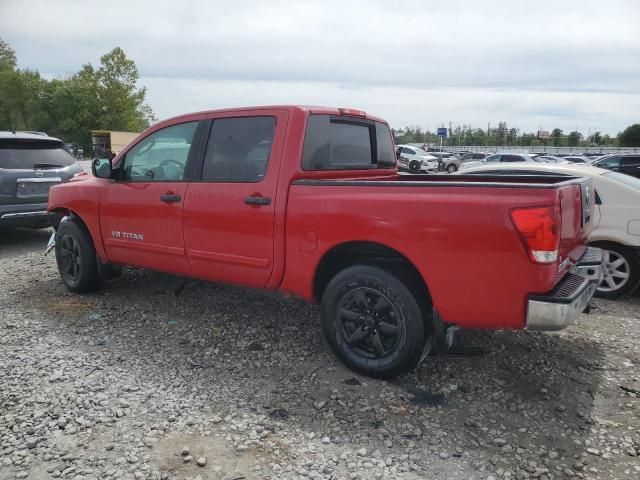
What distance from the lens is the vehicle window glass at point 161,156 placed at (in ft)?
14.8

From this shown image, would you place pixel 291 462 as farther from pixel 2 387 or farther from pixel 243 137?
pixel 243 137

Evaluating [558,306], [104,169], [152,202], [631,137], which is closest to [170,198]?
[152,202]

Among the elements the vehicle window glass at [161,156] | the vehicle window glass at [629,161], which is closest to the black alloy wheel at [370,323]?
the vehicle window glass at [161,156]

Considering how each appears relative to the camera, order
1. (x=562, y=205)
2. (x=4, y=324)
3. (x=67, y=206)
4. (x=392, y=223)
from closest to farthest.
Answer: (x=562, y=205)
(x=392, y=223)
(x=4, y=324)
(x=67, y=206)

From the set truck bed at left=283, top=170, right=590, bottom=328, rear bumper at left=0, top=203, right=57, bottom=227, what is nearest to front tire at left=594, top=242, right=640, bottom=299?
truck bed at left=283, top=170, right=590, bottom=328

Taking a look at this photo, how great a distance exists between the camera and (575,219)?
3336 mm

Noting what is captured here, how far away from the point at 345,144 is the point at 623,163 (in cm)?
1658

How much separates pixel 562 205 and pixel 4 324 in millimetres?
4644

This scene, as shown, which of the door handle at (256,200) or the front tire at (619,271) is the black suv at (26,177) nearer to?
the door handle at (256,200)

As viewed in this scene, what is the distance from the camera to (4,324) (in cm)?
465

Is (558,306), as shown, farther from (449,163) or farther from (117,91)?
(117,91)

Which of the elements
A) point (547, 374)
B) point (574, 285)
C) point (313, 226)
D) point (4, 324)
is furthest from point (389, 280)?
point (4, 324)

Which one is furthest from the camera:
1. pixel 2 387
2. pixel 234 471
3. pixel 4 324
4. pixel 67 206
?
pixel 67 206

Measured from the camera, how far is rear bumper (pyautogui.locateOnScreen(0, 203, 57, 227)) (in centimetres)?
743
